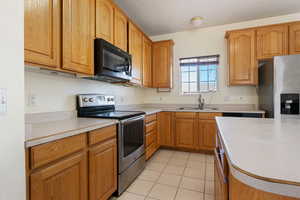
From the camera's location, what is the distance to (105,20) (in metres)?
1.90

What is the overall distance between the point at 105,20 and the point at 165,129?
2212 mm

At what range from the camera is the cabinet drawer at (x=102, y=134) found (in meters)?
1.34

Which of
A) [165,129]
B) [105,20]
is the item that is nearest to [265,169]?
[105,20]

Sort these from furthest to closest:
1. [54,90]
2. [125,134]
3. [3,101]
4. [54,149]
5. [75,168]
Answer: [125,134] → [54,90] → [75,168] → [54,149] → [3,101]

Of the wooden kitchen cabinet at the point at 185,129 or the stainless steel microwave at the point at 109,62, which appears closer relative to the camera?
the stainless steel microwave at the point at 109,62

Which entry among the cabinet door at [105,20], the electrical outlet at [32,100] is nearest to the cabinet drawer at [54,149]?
the electrical outlet at [32,100]

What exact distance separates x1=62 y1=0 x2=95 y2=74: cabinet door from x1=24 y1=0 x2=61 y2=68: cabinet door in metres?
0.07

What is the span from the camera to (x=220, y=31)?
3.32 meters

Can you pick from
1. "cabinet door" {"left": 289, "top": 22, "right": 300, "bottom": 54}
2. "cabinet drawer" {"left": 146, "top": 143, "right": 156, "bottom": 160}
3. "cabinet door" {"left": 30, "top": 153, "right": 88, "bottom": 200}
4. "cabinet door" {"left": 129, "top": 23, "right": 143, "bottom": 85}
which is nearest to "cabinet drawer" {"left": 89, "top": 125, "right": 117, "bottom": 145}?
"cabinet door" {"left": 30, "top": 153, "right": 88, "bottom": 200}

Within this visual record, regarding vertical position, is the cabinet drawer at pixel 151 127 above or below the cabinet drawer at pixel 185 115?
below

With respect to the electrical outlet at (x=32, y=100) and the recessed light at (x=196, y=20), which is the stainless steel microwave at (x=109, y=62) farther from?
the recessed light at (x=196, y=20)

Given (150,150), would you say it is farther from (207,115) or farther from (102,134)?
(102,134)

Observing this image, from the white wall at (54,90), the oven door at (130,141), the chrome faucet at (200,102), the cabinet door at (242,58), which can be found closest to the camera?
the white wall at (54,90)

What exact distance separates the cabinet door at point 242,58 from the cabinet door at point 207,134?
895 millimetres
